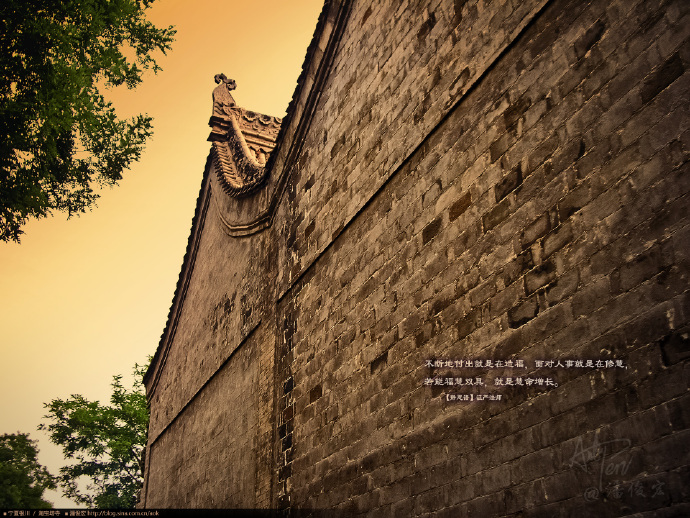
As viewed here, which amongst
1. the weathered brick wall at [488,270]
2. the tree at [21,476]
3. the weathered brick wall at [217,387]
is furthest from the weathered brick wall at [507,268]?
the tree at [21,476]

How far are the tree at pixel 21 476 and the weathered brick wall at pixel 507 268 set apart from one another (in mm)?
20792

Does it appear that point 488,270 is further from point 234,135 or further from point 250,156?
point 234,135

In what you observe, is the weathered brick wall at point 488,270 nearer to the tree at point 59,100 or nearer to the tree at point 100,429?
the tree at point 59,100

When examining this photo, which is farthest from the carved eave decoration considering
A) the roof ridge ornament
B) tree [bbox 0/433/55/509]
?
tree [bbox 0/433/55/509]

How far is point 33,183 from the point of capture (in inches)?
308

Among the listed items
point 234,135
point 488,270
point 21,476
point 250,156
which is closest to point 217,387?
point 250,156

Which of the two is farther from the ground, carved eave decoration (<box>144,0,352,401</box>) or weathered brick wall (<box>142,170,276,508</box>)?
carved eave decoration (<box>144,0,352,401</box>)

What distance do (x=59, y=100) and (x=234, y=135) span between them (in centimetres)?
482

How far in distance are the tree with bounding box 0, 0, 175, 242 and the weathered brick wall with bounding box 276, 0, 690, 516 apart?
4.03 m

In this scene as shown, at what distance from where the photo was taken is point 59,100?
7598 millimetres

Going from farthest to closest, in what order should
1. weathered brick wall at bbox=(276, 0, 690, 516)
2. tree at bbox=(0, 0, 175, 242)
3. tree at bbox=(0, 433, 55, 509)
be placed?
1. tree at bbox=(0, 433, 55, 509)
2. tree at bbox=(0, 0, 175, 242)
3. weathered brick wall at bbox=(276, 0, 690, 516)

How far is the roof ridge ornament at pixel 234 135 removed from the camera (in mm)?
11461

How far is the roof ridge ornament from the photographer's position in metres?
11.5

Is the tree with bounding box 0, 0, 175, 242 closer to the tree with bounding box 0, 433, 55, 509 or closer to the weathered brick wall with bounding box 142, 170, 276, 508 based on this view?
the weathered brick wall with bounding box 142, 170, 276, 508
